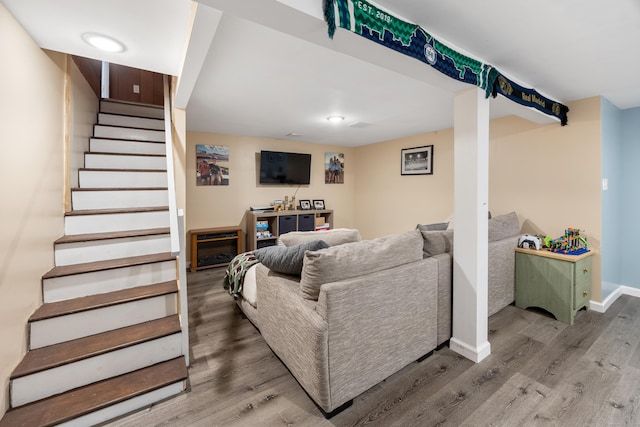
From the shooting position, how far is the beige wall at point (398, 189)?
4.62 metres

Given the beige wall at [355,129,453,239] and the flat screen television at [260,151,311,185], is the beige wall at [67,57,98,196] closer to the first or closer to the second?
the flat screen television at [260,151,311,185]

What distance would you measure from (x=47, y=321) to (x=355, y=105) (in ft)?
10.6

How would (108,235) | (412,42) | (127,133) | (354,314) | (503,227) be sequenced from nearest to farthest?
(412,42) < (354,314) < (108,235) < (503,227) < (127,133)

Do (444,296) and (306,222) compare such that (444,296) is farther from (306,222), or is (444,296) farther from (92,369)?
(306,222)

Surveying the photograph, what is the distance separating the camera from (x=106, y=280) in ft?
6.88

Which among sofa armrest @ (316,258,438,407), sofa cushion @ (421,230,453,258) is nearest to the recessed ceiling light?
sofa armrest @ (316,258,438,407)

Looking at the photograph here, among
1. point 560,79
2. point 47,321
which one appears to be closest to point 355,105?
point 560,79

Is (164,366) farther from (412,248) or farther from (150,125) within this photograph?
(150,125)

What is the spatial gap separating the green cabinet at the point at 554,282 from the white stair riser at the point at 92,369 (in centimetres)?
330

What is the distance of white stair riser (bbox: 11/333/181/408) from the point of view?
1.54 m

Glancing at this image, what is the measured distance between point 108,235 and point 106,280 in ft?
1.39

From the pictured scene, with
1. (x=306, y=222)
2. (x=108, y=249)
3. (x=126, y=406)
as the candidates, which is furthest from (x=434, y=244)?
(x=306, y=222)

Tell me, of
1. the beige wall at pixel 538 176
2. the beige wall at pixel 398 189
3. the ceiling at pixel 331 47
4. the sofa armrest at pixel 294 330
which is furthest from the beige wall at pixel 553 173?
the sofa armrest at pixel 294 330

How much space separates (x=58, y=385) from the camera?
161cm
